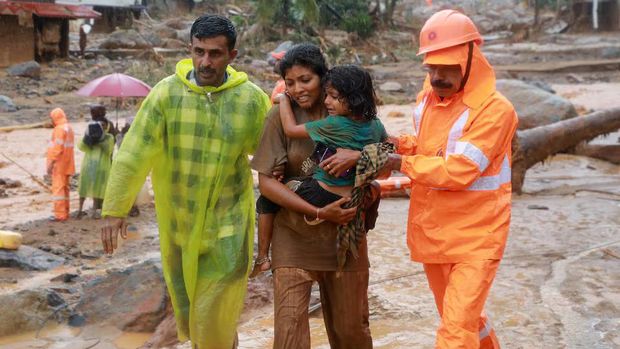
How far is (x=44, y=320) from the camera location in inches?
251

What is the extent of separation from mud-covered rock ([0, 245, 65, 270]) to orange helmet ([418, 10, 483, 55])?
532 centimetres

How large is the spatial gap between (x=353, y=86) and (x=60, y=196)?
739 cm

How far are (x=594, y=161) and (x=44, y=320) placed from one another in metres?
9.20

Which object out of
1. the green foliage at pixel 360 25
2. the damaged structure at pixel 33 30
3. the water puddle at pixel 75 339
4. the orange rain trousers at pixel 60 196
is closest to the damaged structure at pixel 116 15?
the damaged structure at pixel 33 30

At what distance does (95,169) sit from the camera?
33.5 feet

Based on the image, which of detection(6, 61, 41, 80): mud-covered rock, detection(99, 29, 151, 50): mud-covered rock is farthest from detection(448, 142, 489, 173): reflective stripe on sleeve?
detection(99, 29, 151, 50): mud-covered rock

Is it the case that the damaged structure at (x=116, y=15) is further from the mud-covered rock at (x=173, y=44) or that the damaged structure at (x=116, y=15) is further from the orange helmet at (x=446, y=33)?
the orange helmet at (x=446, y=33)

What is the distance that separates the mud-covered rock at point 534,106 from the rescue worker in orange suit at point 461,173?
33.7 ft

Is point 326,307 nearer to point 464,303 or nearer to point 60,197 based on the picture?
point 464,303

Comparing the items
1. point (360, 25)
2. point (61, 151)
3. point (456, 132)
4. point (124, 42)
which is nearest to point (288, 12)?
point (360, 25)

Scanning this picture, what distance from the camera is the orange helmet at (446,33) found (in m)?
3.67

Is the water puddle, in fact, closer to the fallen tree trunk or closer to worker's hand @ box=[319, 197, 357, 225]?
worker's hand @ box=[319, 197, 357, 225]

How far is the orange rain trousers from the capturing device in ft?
33.5

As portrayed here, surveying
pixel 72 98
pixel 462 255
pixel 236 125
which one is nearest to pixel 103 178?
pixel 236 125
